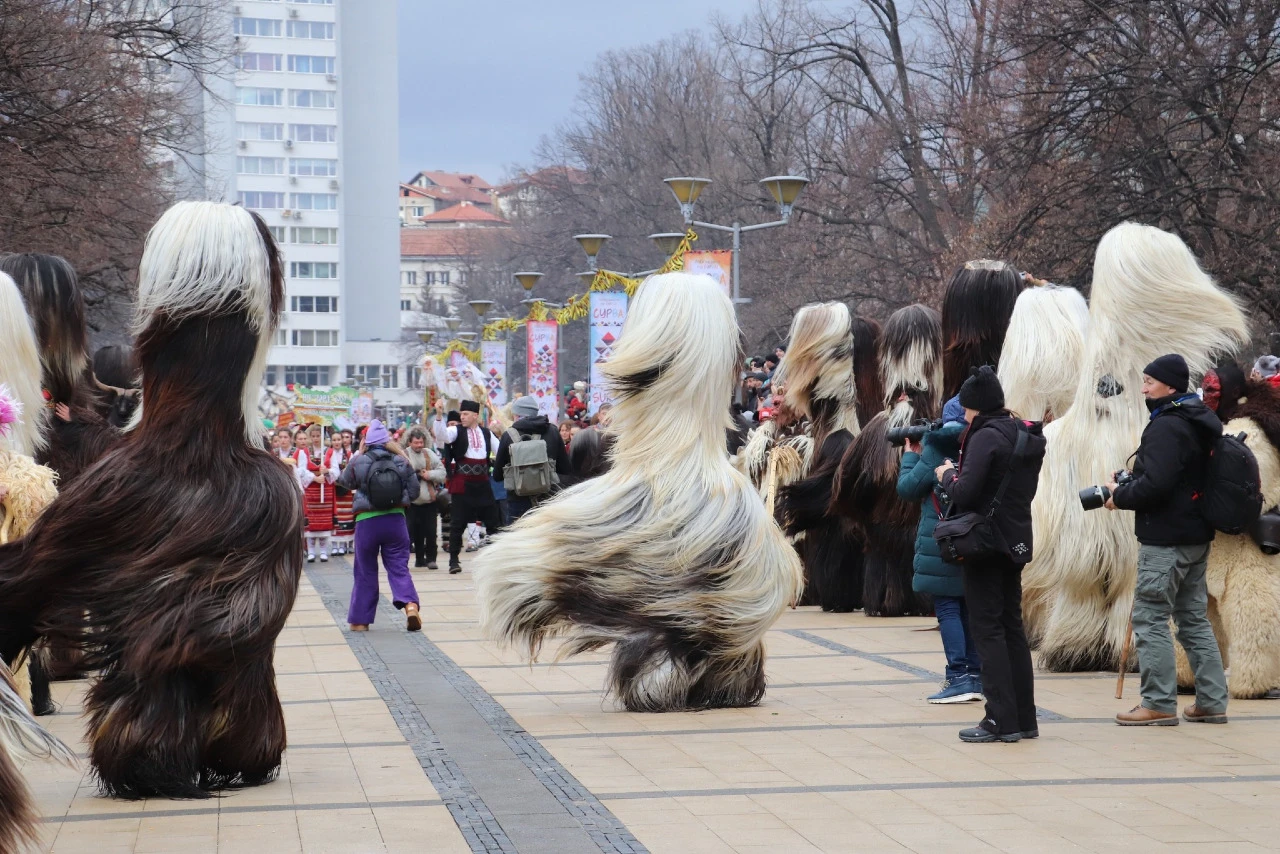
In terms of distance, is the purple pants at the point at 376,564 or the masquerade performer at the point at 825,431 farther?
the masquerade performer at the point at 825,431

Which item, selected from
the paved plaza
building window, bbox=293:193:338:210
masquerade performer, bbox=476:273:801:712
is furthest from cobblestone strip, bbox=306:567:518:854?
building window, bbox=293:193:338:210

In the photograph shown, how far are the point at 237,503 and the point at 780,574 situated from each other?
3.18 m

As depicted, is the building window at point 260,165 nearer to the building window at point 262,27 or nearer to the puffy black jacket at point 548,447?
the building window at point 262,27

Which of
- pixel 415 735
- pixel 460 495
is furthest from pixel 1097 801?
Answer: pixel 460 495

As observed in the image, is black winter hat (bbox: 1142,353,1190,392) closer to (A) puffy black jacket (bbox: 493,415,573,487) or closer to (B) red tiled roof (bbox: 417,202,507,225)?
(A) puffy black jacket (bbox: 493,415,573,487)

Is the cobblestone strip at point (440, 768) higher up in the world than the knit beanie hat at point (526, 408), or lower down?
lower down

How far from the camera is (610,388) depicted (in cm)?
884

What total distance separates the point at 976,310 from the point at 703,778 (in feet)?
12.3

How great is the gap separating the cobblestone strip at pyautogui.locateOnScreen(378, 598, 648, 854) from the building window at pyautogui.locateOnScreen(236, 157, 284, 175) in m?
92.7

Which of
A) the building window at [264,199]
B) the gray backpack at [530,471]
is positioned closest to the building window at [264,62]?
the building window at [264,199]

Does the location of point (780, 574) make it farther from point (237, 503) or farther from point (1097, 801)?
point (237, 503)

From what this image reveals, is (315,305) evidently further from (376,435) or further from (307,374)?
(376,435)

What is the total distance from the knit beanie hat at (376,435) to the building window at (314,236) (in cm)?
8829

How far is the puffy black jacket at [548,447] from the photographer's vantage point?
699 inches
